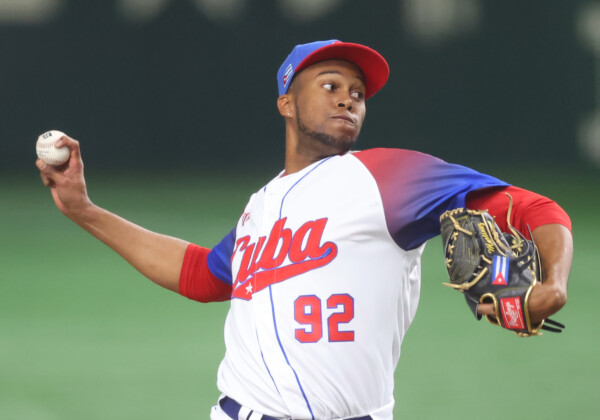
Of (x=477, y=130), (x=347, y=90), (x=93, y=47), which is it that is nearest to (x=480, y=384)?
(x=347, y=90)

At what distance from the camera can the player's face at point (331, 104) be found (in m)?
2.95

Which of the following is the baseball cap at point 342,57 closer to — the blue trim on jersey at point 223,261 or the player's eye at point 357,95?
the player's eye at point 357,95

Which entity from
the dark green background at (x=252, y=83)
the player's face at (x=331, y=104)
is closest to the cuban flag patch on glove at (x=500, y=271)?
the player's face at (x=331, y=104)

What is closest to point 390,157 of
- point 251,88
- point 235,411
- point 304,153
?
point 304,153

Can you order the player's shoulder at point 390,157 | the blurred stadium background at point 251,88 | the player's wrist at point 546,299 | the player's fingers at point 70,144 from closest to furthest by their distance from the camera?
the player's wrist at point 546,299, the player's shoulder at point 390,157, the player's fingers at point 70,144, the blurred stadium background at point 251,88

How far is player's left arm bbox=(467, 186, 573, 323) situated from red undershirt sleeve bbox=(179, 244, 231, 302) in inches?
43.0

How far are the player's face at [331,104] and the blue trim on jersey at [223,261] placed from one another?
47cm

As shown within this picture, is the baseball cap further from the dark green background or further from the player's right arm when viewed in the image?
the dark green background

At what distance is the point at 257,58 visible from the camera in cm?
1171

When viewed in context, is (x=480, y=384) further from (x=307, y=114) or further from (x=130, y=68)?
(x=130, y=68)

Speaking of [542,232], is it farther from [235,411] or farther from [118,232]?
[118,232]

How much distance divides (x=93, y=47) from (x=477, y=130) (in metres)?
5.47

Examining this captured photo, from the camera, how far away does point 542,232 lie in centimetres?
217

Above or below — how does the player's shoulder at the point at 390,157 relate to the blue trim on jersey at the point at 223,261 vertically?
above
